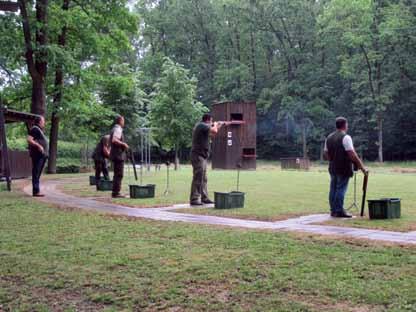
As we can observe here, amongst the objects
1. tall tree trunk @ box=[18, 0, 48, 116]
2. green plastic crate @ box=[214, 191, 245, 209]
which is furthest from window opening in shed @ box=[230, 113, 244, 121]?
green plastic crate @ box=[214, 191, 245, 209]

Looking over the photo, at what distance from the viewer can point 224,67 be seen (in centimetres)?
6444

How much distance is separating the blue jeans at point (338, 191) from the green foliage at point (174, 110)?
102ft

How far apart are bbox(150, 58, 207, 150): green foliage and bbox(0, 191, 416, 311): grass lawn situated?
33.1 m

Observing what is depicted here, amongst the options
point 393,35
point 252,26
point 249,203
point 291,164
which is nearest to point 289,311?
point 249,203

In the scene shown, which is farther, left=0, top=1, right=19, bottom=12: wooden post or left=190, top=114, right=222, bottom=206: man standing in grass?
left=190, top=114, right=222, bottom=206: man standing in grass

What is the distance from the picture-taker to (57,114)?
25422 millimetres

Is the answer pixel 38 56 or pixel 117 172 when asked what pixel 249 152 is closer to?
pixel 38 56

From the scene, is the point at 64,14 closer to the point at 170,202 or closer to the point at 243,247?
the point at 170,202

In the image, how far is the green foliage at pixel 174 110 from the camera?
133 ft

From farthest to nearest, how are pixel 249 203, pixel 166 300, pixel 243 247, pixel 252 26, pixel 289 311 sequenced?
pixel 252 26, pixel 249 203, pixel 243 247, pixel 166 300, pixel 289 311

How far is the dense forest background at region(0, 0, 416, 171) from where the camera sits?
2364 centimetres

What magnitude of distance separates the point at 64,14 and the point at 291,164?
20.1m

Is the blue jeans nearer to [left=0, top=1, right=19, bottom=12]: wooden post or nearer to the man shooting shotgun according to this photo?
the man shooting shotgun

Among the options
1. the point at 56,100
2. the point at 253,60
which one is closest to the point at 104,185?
the point at 56,100
